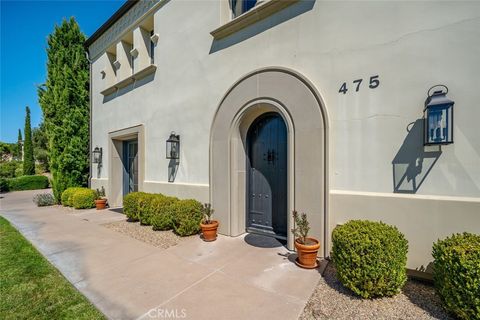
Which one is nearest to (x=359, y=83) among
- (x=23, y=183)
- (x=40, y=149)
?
(x=23, y=183)

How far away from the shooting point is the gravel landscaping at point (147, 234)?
5400 millimetres

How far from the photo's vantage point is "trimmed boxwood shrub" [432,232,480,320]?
7.74 ft

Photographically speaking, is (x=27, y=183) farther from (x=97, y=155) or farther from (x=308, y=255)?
(x=308, y=255)

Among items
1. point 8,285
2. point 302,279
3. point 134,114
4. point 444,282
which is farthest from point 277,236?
point 134,114

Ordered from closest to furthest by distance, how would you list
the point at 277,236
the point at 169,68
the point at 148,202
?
1. the point at 277,236
2. the point at 148,202
3. the point at 169,68

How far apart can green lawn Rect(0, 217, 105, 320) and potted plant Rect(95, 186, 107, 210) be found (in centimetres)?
519

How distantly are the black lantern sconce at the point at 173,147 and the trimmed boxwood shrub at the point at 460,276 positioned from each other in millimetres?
6457

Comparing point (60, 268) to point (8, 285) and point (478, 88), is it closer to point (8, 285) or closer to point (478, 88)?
point (8, 285)

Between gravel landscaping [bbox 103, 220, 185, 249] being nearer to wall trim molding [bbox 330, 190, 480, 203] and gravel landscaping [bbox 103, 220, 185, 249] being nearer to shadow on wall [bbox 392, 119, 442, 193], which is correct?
wall trim molding [bbox 330, 190, 480, 203]

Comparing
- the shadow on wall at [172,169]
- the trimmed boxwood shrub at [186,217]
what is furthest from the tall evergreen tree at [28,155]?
the trimmed boxwood shrub at [186,217]

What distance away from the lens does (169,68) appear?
750 centimetres

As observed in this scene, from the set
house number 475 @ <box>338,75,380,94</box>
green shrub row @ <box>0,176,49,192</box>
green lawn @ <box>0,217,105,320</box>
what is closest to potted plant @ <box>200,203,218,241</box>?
green lawn @ <box>0,217,105,320</box>

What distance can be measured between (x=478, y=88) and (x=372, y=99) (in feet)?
4.29
